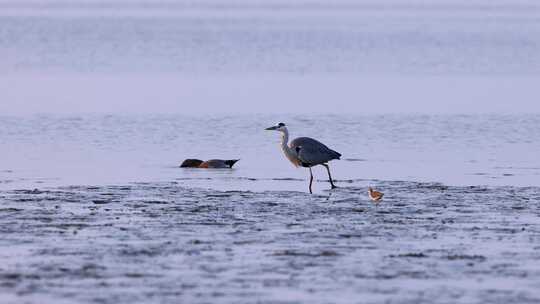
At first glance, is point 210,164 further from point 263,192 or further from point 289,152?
point 263,192

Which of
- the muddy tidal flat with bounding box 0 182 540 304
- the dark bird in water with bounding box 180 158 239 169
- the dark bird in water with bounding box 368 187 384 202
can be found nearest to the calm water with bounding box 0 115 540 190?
the dark bird in water with bounding box 180 158 239 169

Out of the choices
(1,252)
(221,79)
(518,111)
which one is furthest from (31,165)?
(221,79)

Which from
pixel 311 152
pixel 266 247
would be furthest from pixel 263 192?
pixel 266 247

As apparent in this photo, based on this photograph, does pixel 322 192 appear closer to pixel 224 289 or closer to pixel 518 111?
pixel 224 289

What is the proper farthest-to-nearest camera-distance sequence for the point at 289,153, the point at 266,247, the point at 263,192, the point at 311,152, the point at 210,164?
the point at 210,164 → the point at 289,153 → the point at 311,152 → the point at 263,192 → the point at 266,247

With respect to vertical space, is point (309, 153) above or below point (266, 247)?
above

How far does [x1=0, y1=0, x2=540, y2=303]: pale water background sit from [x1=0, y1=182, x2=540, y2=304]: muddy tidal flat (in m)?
0.03

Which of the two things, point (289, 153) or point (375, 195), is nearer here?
point (375, 195)

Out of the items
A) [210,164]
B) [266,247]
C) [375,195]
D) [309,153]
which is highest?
[309,153]

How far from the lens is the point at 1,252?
44.0ft

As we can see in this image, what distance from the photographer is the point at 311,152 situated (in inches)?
800

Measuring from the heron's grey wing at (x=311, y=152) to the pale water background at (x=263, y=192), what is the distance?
1.23 ft

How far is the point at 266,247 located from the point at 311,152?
22.0 feet

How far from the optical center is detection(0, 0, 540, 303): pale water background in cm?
1216
